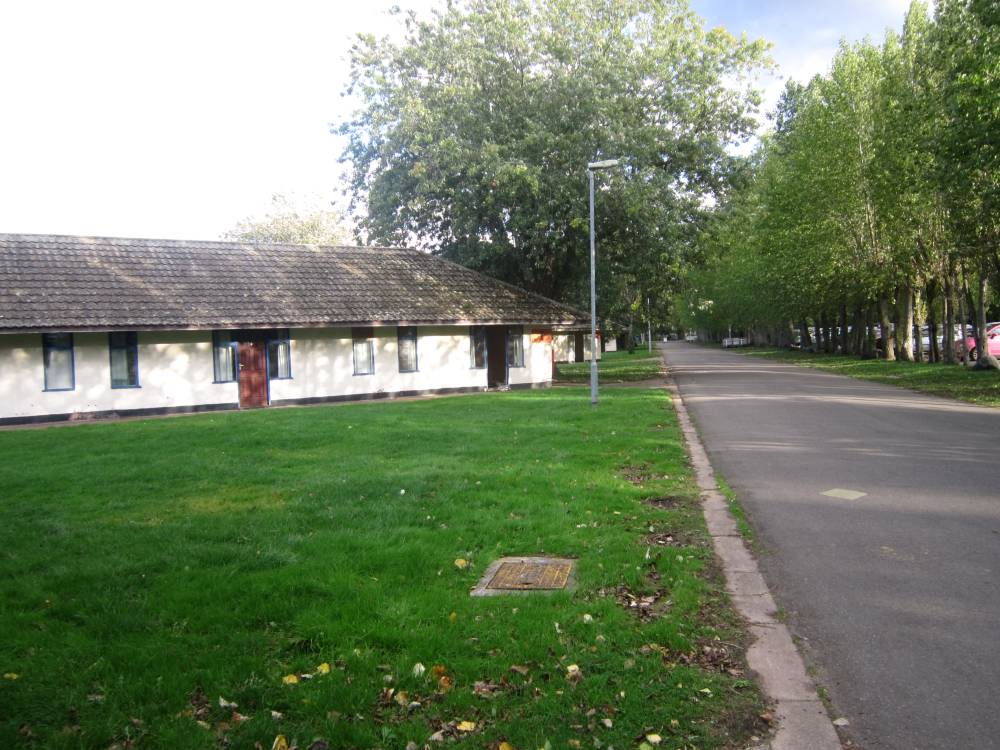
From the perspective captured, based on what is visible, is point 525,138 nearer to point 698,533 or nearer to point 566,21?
point 566,21

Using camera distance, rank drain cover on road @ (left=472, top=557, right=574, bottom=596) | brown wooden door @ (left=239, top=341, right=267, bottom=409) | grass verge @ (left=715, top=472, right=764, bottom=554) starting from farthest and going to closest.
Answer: brown wooden door @ (left=239, top=341, right=267, bottom=409)
grass verge @ (left=715, top=472, right=764, bottom=554)
drain cover on road @ (left=472, top=557, right=574, bottom=596)

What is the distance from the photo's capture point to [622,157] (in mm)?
26641

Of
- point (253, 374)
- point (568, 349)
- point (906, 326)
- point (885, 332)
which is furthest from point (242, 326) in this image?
point (568, 349)

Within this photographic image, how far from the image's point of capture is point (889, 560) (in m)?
6.32

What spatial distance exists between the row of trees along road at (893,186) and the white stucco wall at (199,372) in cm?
1096

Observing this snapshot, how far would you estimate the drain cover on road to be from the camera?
5664 mm

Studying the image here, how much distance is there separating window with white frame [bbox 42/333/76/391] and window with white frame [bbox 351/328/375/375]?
27.2ft

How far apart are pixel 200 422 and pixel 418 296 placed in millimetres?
11040

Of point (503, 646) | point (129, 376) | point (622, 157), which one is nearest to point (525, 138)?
point (622, 157)

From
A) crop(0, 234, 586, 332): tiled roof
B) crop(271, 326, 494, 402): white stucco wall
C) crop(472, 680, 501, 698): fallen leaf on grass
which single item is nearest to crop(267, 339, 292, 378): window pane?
crop(271, 326, 494, 402): white stucco wall

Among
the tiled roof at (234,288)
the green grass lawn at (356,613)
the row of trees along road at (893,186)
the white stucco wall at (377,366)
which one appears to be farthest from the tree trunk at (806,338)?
the green grass lawn at (356,613)

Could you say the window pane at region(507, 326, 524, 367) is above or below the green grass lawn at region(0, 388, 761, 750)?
above

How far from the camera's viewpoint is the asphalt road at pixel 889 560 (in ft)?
13.0

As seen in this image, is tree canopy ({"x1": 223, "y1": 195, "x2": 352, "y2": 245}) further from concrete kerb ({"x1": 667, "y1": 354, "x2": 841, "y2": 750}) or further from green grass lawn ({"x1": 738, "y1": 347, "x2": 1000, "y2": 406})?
concrete kerb ({"x1": 667, "y1": 354, "x2": 841, "y2": 750})
